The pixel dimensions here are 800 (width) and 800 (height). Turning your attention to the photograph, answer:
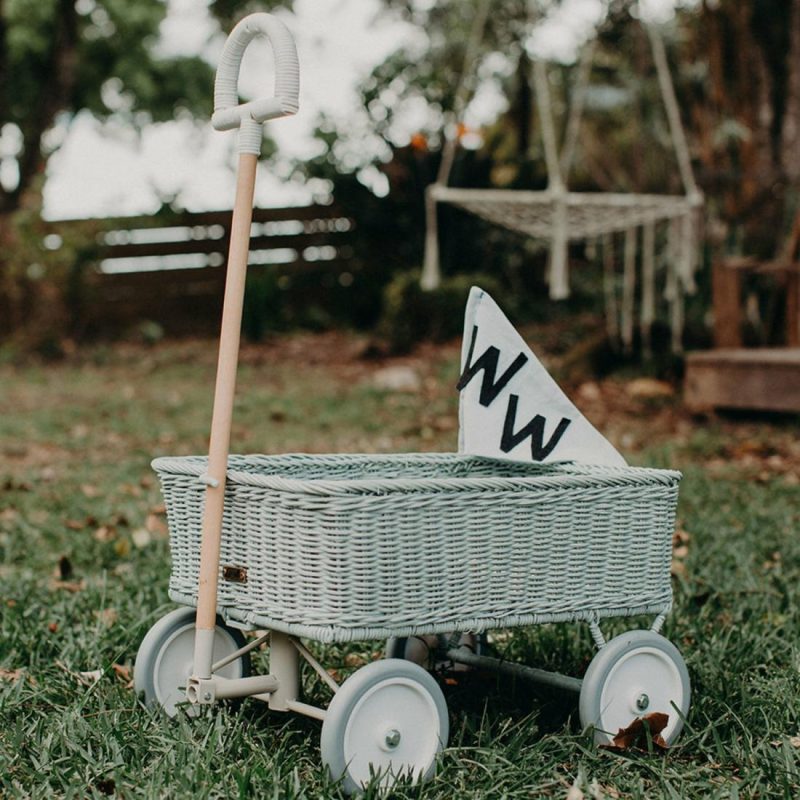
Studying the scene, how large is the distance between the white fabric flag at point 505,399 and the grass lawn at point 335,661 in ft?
1.66

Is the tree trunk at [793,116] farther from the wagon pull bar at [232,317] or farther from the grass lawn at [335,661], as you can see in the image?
the wagon pull bar at [232,317]

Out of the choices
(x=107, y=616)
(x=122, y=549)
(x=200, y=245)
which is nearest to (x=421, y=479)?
(x=107, y=616)

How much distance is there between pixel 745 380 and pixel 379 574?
14.8ft

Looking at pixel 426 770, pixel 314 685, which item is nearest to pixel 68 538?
pixel 314 685

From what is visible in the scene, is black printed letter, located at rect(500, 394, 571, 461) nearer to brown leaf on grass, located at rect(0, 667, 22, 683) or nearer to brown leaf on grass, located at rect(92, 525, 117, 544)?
brown leaf on grass, located at rect(0, 667, 22, 683)

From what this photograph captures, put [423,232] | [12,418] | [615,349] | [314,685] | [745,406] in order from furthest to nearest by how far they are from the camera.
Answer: [423,232] < [615,349] < [12,418] < [745,406] < [314,685]

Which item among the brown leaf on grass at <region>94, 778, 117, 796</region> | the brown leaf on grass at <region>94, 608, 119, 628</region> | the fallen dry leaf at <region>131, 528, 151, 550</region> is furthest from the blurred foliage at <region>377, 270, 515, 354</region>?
the brown leaf on grass at <region>94, 778, 117, 796</region>

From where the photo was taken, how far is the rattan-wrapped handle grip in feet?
6.83

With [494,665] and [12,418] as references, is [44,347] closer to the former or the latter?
[12,418]

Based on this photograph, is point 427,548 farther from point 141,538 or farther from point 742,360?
point 742,360

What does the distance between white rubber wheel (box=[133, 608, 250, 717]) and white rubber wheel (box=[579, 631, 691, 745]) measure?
689 millimetres

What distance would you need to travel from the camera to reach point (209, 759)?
1.92 metres

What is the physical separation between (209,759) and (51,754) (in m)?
0.31

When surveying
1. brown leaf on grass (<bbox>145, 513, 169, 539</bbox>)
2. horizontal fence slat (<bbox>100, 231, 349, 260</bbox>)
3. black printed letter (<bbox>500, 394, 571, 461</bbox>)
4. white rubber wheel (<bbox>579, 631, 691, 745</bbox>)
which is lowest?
brown leaf on grass (<bbox>145, 513, 169, 539</bbox>)
